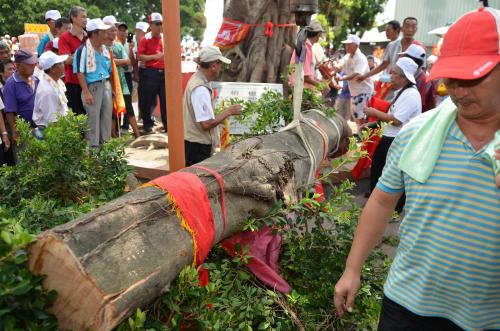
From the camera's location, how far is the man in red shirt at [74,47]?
19.8 ft

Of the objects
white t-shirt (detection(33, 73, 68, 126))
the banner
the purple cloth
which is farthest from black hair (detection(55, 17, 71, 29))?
the banner

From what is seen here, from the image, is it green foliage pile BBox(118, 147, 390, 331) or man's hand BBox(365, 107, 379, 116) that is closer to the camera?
green foliage pile BBox(118, 147, 390, 331)

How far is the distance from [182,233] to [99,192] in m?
1.15

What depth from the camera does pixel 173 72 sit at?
2982mm

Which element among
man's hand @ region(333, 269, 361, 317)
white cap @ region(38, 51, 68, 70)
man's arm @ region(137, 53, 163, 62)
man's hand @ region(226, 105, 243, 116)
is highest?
white cap @ region(38, 51, 68, 70)

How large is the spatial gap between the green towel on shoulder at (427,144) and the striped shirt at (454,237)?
0.03 meters

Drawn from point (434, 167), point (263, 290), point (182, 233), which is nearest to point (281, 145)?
point (263, 290)

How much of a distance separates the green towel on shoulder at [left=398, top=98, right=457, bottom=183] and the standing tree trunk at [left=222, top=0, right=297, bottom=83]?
4228 mm

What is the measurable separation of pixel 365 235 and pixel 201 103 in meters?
2.63

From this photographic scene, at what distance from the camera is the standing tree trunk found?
5.62 meters

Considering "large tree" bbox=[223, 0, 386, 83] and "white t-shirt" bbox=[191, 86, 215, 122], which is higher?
"large tree" bbox=[223, 0, 386, 83]

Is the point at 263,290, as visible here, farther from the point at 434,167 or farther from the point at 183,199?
the point at 434,167

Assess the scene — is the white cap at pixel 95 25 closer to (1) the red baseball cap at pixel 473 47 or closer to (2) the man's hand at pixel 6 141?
(2) the man's hand at pixel 6 141

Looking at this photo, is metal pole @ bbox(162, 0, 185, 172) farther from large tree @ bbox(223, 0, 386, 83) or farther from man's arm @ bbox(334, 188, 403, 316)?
large tree @ bbox(223, 0, 386, 83)
